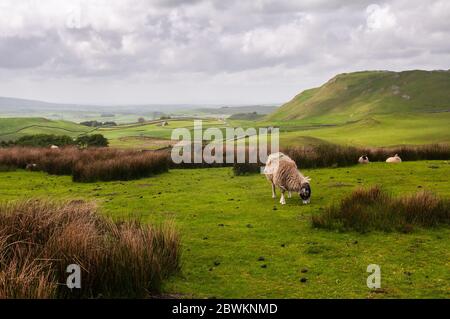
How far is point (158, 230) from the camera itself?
8.45 meters

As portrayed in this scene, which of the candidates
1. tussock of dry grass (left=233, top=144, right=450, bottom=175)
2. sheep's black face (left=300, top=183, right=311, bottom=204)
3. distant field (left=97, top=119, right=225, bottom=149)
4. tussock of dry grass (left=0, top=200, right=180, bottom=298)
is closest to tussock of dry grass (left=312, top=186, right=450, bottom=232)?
sheep's black face (left=300, top=183, right=311, bottom=204)

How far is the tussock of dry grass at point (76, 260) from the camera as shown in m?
5.82

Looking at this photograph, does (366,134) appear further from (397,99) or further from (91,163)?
(397,99)

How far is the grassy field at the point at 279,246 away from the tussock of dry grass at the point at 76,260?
2.13ft

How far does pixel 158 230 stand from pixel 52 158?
2299 cm

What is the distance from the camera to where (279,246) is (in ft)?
33.3

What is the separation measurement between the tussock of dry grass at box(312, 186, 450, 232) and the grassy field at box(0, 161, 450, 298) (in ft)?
1.27

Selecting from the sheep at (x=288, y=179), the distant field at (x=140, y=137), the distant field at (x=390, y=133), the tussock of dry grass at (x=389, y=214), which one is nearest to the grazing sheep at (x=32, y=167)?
the sheep at (x=288, y=179)

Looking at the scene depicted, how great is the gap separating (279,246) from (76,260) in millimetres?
4922

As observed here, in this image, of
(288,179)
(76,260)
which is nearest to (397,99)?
(288,179)

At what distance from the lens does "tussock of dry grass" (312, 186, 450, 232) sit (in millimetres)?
11414

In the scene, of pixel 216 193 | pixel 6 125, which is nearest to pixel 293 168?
pixel 216 193

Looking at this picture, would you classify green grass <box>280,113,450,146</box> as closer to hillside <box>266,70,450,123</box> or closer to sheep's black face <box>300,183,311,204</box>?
sheep's black face <box>300,183,311,204</box>
